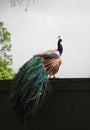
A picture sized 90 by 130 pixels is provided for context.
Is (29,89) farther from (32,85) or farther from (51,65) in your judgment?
(51,65)

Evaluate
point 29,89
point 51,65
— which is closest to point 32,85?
point 29,89

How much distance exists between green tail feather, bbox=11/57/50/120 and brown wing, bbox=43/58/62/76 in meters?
0.11

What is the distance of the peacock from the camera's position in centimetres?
684

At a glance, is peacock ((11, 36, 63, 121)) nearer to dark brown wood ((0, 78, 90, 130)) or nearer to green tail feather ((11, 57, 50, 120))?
green tail feather ((11, 57, 50, 120))

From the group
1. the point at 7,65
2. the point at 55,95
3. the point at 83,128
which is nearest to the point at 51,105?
the point at 55,95

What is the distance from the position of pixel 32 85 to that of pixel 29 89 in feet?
0.26

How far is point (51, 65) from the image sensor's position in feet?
24.1

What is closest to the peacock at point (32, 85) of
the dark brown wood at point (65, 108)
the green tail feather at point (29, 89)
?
the green tail feather at point (29, 89)

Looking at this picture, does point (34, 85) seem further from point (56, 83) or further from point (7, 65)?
point (7, 65)

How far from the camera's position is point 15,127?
7602 millimetres

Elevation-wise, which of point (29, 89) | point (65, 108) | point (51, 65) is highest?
point (51, 65)

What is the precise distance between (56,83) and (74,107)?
20.6 inches

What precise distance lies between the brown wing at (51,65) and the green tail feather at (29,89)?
11 centimetres

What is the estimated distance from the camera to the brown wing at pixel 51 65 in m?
7.25
